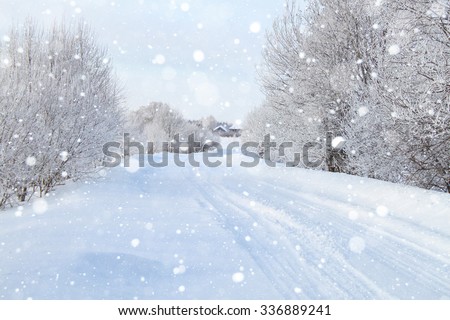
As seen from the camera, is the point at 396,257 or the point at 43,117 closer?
the point at 396,257

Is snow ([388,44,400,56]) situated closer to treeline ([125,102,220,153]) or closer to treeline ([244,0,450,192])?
treeline ([244,0,450,192])

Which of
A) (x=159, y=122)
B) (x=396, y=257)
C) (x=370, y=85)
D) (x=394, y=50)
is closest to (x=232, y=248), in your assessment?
(x=396, y=257)

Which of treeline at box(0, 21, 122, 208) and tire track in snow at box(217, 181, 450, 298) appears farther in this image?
treeline at box(0, 21, 122, 208)

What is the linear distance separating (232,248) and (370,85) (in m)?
10.0

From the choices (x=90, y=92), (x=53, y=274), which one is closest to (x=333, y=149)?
(x=90, y=92)

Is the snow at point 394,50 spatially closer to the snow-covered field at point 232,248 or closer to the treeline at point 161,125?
the snow-covered field at point 232,248

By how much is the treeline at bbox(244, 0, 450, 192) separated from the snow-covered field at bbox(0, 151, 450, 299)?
5.26ft

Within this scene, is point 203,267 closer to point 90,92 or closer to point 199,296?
point 199,296

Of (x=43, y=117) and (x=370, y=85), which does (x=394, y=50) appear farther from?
(x=43, y=117)

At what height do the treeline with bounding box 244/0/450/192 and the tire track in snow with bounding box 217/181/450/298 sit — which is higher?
the treeline with bounding box 244/0/450/192

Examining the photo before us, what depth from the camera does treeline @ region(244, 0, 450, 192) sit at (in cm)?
858

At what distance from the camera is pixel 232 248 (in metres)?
5.77

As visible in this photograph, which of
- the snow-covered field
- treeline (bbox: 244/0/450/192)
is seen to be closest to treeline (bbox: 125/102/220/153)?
treeline (bbox: 244/0/450/192)
